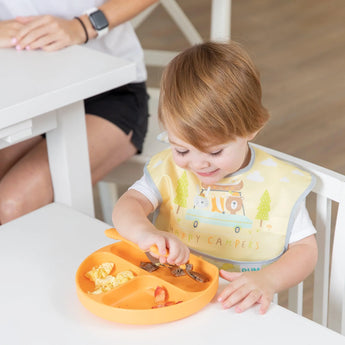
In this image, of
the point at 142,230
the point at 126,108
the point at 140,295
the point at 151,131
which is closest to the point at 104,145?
the point at 126,108

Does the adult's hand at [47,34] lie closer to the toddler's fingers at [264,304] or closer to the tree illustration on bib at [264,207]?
the tree illustration on bib at [264,207]

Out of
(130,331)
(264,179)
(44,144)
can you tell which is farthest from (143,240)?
(44,144)

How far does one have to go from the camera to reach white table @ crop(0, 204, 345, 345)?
95 cm

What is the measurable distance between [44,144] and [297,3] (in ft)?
11.4

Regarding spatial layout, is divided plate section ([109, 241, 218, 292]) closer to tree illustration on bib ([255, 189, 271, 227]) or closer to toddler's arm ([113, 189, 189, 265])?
toddler's arm ([113, 189, 189, 265])

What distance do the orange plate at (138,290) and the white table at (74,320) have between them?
0.02 metres

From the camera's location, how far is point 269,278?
43.1 inches

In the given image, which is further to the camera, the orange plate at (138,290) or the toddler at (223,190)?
the toddler at (223,190)

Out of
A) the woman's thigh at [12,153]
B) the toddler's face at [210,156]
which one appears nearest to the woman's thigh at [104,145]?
the woman's thigh at [12,153]

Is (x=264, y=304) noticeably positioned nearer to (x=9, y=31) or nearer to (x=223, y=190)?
(x=223, y=190)

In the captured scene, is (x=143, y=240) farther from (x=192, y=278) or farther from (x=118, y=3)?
(x=118, y=3)

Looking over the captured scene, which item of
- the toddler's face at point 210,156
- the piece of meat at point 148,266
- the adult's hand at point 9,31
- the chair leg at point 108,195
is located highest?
the adult's hand at point 9,31

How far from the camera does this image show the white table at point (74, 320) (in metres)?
0.95

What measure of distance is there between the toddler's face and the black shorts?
1.76 ft
